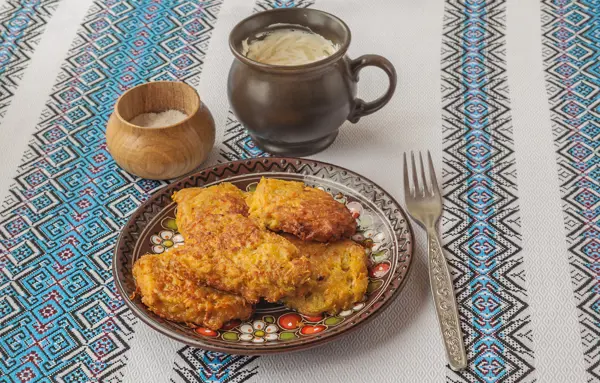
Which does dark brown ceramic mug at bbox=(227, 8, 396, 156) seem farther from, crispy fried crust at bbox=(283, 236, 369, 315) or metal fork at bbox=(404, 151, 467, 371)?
crispy fried crust at bbox=(283, 236, 369, 315)

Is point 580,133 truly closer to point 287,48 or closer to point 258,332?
point 287,48

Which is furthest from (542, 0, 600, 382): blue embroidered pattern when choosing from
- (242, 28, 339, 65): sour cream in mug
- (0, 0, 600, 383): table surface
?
(242, 28, 339, 65): sour cream in mug

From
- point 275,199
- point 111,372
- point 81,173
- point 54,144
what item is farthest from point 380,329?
point 54,144

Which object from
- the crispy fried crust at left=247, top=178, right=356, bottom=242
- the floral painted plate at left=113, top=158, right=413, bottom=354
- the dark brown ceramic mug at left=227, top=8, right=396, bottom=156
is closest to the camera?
the floral painted plate at left=113, top=158, right=413, bottom=354

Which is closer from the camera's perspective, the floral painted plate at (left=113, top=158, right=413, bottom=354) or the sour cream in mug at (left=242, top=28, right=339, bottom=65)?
the floral painted plate at (left=113, top=158, right=413, bottom=354)

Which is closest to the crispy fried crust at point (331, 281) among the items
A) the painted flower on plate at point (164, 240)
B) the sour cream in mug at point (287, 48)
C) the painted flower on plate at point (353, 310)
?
the painted flower on plate at point (353, 310)

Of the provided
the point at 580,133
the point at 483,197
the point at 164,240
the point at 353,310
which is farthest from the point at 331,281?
the point at 580,133

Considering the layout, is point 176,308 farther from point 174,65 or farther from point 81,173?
point 174,65
